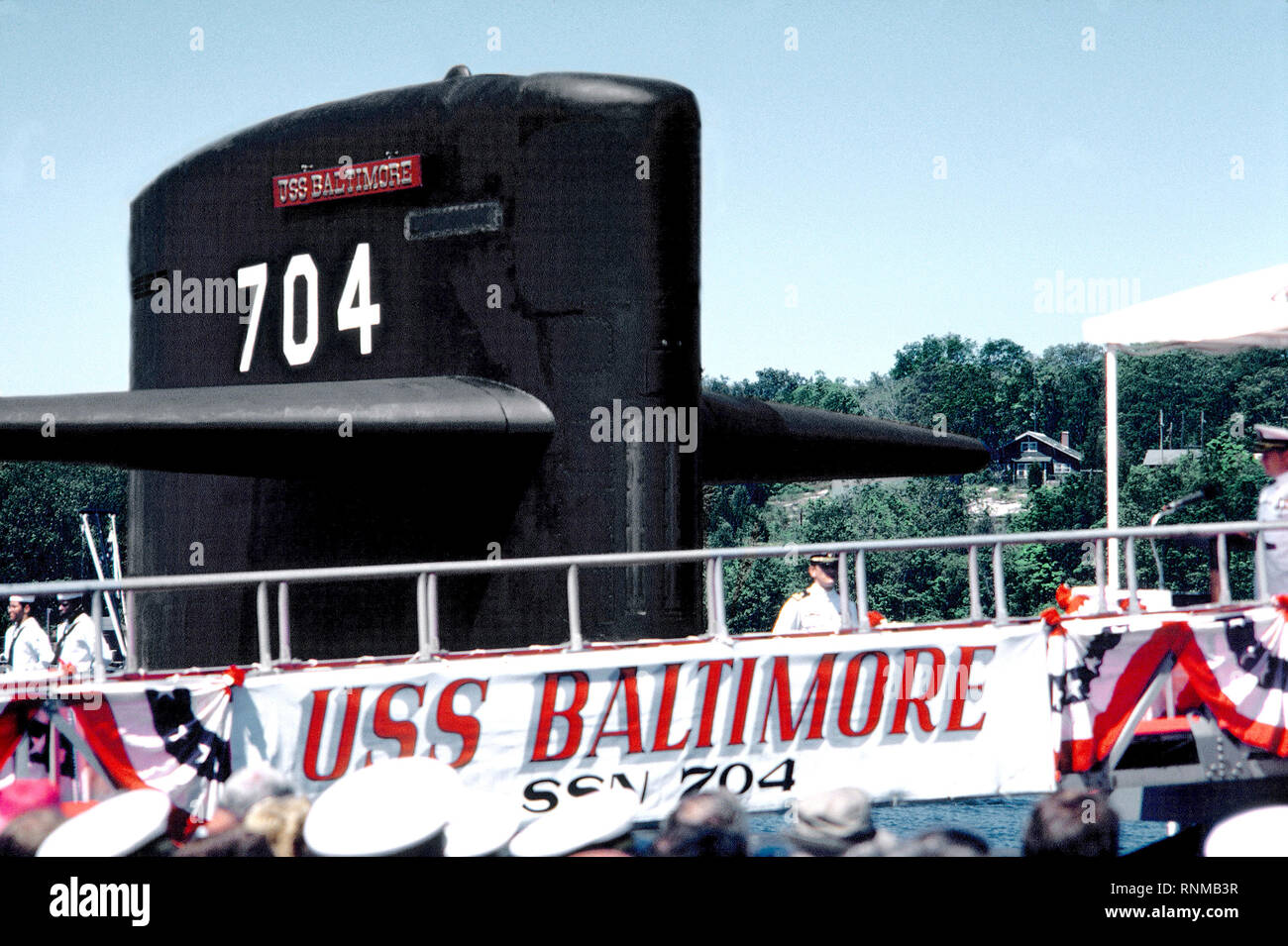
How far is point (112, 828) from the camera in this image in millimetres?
5059

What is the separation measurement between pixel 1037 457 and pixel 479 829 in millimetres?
144925

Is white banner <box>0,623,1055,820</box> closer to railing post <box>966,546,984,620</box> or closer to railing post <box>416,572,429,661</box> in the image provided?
railing post <box>416,572,429,661</box>

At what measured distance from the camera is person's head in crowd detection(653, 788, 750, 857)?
4418 mm

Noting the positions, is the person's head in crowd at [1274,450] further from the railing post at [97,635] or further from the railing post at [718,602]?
the railing post at [97,635]

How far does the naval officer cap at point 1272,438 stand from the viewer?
8.38m

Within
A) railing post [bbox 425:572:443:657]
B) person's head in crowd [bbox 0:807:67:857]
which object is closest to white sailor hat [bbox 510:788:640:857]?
railing post [bbox 425:572:443:657]

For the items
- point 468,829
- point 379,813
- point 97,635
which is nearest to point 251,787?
point 97,635

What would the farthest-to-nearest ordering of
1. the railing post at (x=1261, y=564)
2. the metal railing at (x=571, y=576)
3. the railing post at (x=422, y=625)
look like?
the railing post at (x=1261, y=564) → the railing post at (x=422, y=625) → the metal railing at (x=571, y=576)

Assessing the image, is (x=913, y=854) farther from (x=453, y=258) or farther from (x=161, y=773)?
(x=453, y=258)

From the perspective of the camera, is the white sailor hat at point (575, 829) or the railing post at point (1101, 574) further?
the railing post at point (1101, 574)

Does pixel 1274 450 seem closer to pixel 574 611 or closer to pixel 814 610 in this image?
pixel 814 610

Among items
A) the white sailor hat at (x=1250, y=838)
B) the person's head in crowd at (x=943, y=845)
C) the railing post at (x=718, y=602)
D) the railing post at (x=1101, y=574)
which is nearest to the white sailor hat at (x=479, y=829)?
the person's head in crowd at (x=943, y=845)

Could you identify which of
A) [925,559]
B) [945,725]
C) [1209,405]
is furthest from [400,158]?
[1209,405]
